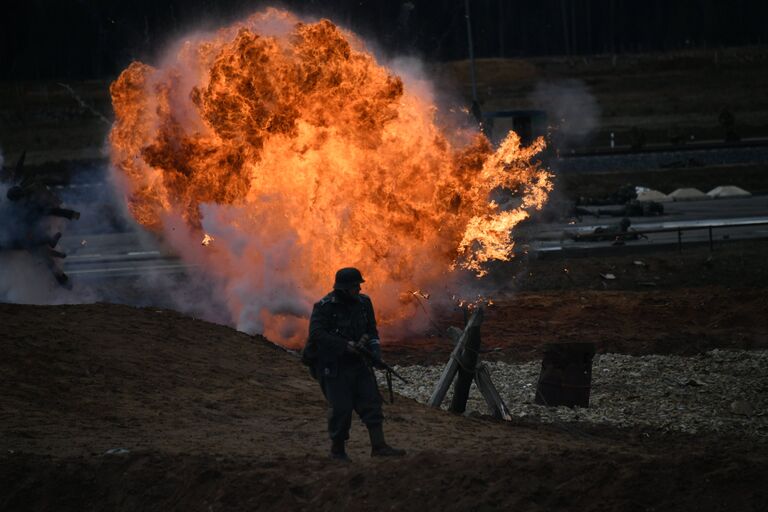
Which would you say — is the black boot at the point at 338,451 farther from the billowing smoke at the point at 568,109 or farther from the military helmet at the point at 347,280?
the billowing smoke at the point at 568,109

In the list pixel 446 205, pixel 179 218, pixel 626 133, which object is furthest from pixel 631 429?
pixel 626 133

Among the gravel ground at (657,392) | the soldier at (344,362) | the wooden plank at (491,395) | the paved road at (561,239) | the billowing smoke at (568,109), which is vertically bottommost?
the gravel ground at (657,392)

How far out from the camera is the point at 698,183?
147ft

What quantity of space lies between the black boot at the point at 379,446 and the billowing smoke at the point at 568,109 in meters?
41.1

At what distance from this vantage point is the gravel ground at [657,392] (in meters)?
15.1

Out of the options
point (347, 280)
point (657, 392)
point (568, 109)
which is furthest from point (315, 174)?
point (568, 109)

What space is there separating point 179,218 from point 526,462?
45.9 ft

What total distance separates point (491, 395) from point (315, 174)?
684cm

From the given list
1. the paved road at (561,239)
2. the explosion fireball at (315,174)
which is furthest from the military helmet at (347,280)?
the paved road at (561,239)

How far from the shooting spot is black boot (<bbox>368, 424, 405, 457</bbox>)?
1159cm

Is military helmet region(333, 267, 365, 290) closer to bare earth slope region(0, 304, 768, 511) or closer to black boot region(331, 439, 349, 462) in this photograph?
black boot region(331, 439, 349, 462)

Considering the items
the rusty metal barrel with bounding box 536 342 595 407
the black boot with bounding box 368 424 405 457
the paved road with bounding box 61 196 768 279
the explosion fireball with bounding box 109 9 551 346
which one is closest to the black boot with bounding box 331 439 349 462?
the black boot with bounding box 368 424 405 457

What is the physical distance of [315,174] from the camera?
808 inches

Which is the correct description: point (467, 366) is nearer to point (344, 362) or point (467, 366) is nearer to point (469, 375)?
point (469, 375)
